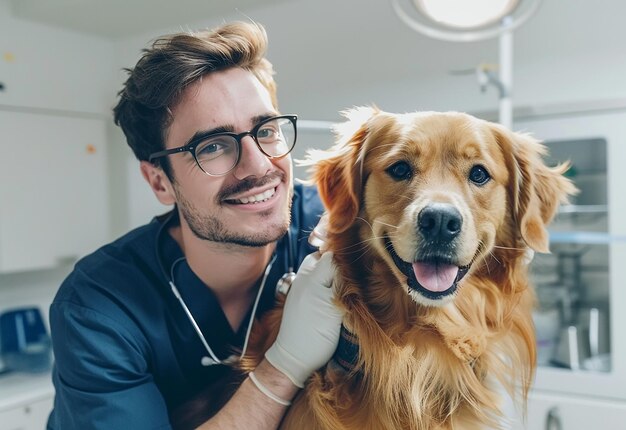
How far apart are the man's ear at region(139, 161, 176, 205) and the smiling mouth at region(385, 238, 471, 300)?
0.62 m

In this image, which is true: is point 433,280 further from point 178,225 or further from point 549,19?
point 549,19

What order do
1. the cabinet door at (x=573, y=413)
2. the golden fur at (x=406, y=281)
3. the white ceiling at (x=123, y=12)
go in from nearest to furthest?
the golden fur at (x=406, y=281), the cabinet door at (x=573, y=413), the white ceiling at (x=123, y=12)

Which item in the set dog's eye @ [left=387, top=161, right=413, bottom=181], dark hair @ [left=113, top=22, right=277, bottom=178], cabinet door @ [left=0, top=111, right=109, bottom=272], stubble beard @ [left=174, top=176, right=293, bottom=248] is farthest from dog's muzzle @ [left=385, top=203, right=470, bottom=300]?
cabinet door @ [left=0, top=111, right=109, bottom=272]

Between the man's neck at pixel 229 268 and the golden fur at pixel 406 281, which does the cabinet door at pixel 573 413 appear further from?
the man's neck at pixel 229 268

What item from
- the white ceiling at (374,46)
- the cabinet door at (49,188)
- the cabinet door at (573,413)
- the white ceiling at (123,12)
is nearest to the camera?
the cabinet door at (573,413)

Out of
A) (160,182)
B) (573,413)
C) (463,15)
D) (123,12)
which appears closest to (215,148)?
(160,182)

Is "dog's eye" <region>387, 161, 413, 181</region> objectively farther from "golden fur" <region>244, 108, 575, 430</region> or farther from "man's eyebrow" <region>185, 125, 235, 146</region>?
"man's eyebrow" <region>185, 125, 235, 146</region>

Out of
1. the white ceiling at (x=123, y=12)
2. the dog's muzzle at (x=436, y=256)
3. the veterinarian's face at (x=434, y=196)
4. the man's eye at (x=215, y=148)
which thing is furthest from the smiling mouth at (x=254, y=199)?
the white ceiling at (x=123, y=12)

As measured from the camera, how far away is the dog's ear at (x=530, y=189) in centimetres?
108

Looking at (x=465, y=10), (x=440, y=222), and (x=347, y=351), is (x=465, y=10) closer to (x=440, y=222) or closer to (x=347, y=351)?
(x=440, y=222)

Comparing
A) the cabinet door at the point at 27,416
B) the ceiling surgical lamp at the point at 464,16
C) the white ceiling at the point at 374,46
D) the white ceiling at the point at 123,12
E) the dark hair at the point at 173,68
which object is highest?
the white ceiling at the point at 123,12

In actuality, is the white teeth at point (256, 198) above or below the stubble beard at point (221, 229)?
above

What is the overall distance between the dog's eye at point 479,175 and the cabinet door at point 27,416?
2.38 m

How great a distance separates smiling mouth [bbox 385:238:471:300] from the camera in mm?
959
